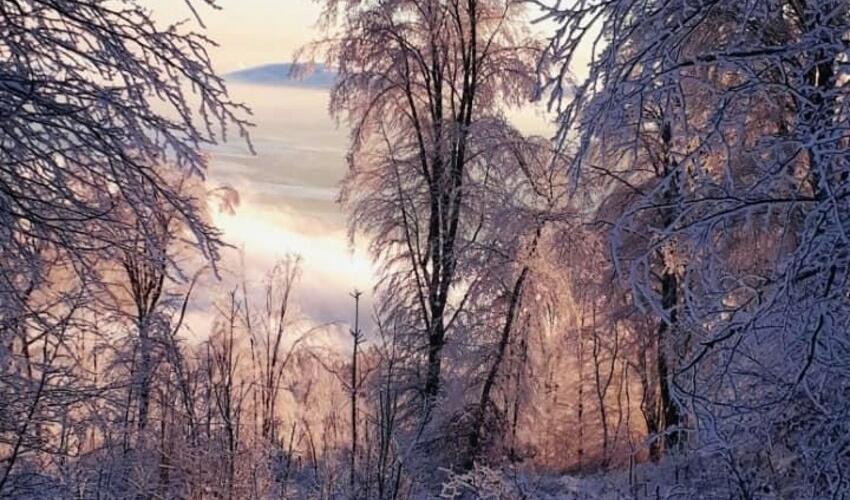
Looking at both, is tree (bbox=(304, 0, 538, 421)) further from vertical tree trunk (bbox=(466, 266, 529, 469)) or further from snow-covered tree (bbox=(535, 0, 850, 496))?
snow-covered tree (bbox=(535, 0, 850, 496))

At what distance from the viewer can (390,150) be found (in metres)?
12.8

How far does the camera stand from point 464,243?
12.1 m

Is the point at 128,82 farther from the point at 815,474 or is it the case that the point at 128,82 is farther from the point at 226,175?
the point at 226,175

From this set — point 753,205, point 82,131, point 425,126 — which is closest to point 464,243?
point 425,126

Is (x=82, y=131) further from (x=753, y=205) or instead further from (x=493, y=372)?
(x=493, y=372)

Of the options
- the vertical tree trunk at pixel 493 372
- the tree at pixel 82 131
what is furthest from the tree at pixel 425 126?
the tree at pixel 82 131

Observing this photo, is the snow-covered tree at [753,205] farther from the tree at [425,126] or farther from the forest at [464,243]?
the tree at [425,126]

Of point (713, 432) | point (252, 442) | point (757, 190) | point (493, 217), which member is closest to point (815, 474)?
point (713, 432)

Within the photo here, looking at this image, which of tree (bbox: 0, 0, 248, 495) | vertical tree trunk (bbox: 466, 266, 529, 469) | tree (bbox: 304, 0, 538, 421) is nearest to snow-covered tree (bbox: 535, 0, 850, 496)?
tree (bbox: 0, 0, 248, 495)

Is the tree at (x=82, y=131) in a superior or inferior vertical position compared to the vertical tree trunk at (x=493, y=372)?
superior

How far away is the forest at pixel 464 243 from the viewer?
4145 millimetres

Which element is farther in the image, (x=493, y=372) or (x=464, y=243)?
(x=493, y=372)

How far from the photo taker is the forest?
13.6ft

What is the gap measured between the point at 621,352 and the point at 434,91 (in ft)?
21.9
